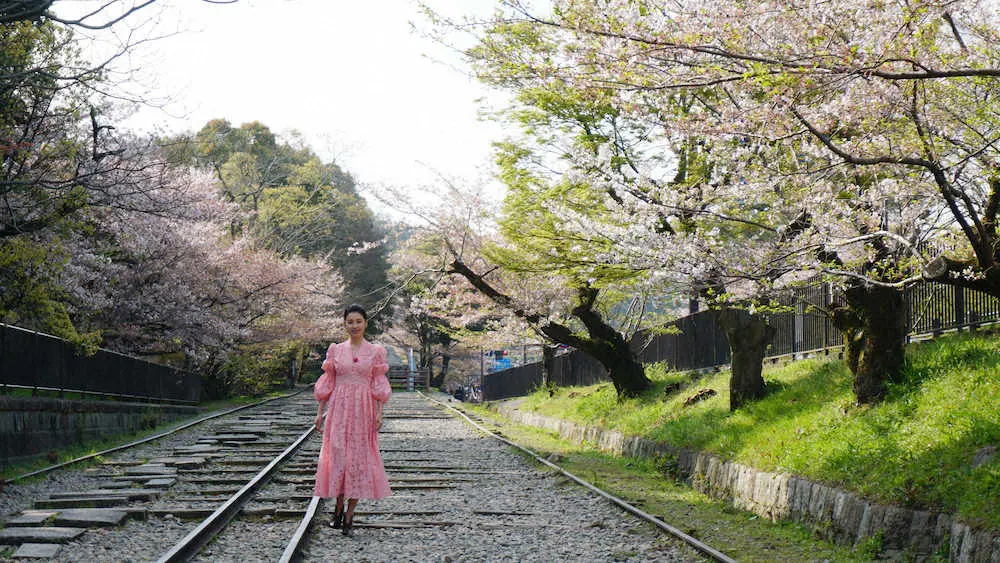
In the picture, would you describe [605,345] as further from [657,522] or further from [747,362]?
[657,522]

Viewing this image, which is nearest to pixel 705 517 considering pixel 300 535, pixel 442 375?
pixel 300 535

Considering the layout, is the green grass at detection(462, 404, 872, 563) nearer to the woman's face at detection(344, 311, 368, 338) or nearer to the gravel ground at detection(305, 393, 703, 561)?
the gravel ground at detection(305, 393, 703, 561)

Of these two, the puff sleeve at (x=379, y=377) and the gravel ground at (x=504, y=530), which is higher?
the puff sleeve at (x=379, y=377)

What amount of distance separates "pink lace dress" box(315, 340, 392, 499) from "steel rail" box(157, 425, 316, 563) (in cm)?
93

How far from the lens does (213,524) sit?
7.74 m

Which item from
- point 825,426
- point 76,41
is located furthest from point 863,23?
point 76,41

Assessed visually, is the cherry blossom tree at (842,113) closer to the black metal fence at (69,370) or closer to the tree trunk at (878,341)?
the tree trunk at (878,341)

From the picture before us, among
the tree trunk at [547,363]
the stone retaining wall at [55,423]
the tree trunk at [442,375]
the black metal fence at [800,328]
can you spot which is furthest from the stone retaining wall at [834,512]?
the tree trunk at [442,375]

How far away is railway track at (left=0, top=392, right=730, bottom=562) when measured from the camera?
7207 millimetres

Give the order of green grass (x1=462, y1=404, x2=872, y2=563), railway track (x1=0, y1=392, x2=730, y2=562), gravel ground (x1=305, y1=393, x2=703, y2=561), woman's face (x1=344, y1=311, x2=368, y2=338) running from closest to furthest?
railway track (x1=0, y1=392, x2=730, y2=562), gravel ground (x1=305, y1=393, x2=703, y2=561), green grass (x1=462, y1=404, x2=872, y2=563), woman's face (x1=344, y1=311, x2=368, y2=338)

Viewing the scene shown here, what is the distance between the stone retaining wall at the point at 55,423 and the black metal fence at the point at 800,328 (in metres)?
11.1

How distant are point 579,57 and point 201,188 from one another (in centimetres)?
2755

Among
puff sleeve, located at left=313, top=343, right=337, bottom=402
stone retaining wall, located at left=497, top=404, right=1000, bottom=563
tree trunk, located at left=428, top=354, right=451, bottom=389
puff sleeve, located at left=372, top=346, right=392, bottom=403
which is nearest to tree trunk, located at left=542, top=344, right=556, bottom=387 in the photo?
stone retaining wall, located at left=497, top=404, right=1000, bottom=563

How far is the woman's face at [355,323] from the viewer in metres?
7.91
